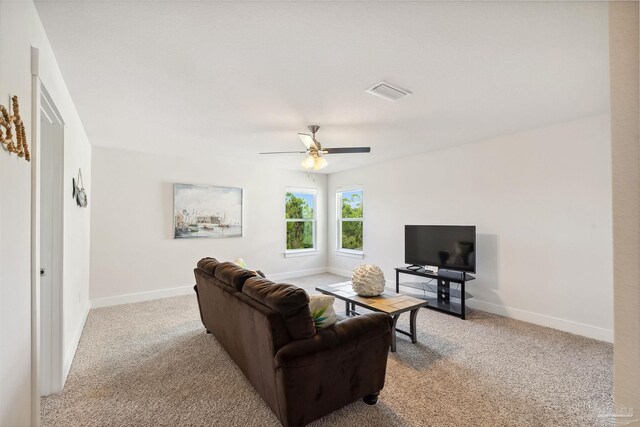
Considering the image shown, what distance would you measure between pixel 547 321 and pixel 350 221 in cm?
370

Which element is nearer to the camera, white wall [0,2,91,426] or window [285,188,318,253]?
white wall [0,2,91,426]

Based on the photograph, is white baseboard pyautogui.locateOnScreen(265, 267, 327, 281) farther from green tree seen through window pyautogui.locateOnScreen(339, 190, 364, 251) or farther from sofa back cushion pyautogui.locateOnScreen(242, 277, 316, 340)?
sofa back cushion pyautogui.locateOnScreen(242, 277, 316, 340)

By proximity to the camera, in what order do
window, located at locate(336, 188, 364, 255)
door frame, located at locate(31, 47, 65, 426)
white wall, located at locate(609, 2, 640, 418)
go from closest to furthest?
white wall, located at locate(609, 2, 640, 418), door frame, located at locate(31, 47, 65, 426), window, located at locate(336, 188, 364, 255)

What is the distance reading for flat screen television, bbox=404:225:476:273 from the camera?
12.6 ft

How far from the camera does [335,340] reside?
1817 mm

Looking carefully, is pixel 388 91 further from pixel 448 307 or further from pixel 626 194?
pixel 448 307

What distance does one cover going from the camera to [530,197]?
360cm

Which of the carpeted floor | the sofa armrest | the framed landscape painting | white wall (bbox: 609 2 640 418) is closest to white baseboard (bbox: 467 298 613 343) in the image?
the carpeted floor

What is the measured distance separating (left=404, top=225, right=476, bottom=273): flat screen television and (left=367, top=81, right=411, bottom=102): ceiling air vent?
7.15ft

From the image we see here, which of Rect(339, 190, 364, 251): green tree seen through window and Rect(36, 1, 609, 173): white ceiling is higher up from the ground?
Rect(36, 1, 609, 173): white ceiling

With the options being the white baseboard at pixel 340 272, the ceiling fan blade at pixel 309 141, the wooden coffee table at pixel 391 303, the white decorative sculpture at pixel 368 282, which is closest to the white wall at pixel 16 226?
the ceiling fan blade at pixel 309 141

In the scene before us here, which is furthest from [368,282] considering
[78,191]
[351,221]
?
[351,221]

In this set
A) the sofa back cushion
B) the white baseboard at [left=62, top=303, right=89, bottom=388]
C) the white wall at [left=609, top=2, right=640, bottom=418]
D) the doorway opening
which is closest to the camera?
the white wall at [left=609, top=2, right=640, bottom=418]

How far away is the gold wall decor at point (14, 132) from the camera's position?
1090 millimetres
